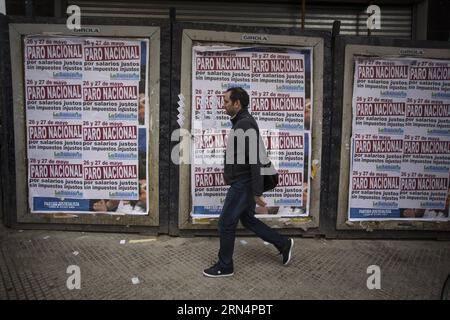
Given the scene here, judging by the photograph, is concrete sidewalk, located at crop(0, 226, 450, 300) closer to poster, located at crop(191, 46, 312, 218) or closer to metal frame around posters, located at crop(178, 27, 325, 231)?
metal frame around posters, located at crop(178, 27, 325, 231)

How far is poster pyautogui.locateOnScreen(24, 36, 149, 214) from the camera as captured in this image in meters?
5.30

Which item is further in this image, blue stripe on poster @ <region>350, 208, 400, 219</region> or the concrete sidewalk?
blue stripe on poster @ <region>350, 208, 400, 219</region>

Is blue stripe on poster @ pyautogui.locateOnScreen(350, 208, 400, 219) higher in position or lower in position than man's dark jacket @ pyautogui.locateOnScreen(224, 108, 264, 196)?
lower

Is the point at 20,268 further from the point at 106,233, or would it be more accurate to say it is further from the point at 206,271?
the point at 206,271

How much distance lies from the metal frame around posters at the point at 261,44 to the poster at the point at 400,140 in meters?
0.48

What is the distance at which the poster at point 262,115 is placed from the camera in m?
5.33

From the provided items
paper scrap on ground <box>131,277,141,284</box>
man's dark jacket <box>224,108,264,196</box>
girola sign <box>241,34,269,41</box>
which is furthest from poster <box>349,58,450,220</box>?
paper scrap on ground <box>131,277,141,284</box>

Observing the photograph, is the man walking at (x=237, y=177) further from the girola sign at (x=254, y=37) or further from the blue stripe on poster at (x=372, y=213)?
the blue stripe on poster at (x=372, y=213)

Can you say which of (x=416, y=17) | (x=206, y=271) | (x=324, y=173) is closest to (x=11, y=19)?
(x=206, y=271)

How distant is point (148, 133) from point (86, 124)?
80 cm

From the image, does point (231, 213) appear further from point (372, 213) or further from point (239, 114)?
point (372, 213)

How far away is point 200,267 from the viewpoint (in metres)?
4.62

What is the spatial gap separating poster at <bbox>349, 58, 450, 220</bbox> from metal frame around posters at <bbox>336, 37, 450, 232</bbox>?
0.07 m

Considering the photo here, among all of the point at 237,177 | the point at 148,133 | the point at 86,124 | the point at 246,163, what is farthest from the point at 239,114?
the point at 86,124
